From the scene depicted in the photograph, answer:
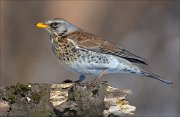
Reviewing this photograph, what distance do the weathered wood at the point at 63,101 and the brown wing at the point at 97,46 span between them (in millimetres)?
1533

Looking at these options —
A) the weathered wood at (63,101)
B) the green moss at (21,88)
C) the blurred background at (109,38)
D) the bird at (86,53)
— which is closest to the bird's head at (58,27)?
the bird at (86,53)

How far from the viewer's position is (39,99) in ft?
22.7

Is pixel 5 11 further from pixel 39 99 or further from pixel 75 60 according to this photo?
pixel 39 99

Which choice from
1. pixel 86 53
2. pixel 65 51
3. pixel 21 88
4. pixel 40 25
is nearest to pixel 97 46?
pixel 86 53

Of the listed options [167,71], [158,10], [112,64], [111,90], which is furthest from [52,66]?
[111,90]

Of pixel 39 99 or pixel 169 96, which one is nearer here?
pixel 39 99

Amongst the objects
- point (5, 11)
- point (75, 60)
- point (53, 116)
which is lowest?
point (53, 116)

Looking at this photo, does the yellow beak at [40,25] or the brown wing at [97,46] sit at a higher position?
the yellow beak at [40,25]

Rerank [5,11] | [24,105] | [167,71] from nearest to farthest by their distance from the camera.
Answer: [24,105], [167,71], [5,11]

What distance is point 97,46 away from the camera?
866 cm

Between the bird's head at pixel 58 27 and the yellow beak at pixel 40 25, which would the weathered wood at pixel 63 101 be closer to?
the yellow beak at pixel 40 25

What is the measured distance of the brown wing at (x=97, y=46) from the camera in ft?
28.1

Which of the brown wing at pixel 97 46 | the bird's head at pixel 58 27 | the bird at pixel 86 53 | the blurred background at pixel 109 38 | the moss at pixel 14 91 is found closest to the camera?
the moss at pixel 14 91

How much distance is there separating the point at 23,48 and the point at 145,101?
377cm
